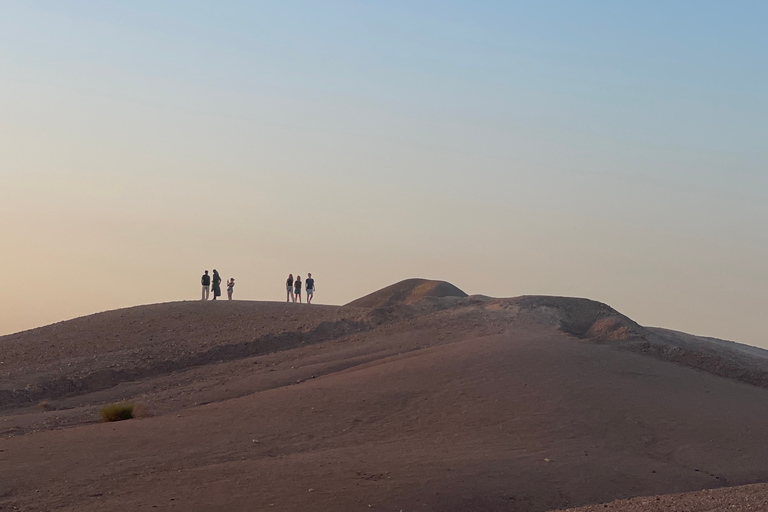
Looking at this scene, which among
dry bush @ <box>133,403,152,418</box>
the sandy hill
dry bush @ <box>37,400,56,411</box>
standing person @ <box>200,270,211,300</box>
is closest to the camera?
the sandy hill

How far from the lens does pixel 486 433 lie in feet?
56.1

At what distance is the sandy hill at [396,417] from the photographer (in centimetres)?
1346

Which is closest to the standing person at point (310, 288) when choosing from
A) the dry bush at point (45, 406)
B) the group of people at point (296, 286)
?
the group of people at point (296, 286)

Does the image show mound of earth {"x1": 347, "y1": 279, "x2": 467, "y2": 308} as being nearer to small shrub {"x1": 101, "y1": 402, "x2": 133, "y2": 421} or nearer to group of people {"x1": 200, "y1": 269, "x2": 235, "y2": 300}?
group of people {"x1": 200, "y1": 269, "x2": 235, "y2": 300}

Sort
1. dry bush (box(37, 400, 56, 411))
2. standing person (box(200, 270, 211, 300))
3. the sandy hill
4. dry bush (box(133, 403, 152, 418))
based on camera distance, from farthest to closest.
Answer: standing person (box(200, 270, 211, 300))
dry bush (box(37, 400, 56, 411))
dry bush (box(133, 403, 152, 418))
the sandy hill

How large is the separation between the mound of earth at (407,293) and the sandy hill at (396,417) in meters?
12.5

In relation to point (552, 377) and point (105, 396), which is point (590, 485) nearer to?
point (552, 377)

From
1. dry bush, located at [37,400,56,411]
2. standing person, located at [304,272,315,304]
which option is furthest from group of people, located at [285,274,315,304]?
dry bush, located at [37,400,56,411]

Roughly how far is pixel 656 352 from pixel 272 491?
49.4 feet

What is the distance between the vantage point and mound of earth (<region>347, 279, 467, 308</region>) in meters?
43.5

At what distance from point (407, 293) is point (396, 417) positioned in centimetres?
2713

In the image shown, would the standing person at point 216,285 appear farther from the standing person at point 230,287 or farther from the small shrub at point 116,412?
the small shrub at point 116,412

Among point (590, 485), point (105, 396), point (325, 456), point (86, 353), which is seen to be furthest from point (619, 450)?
point (86, 353)

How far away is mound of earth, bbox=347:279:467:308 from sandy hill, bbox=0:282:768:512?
493 inches
